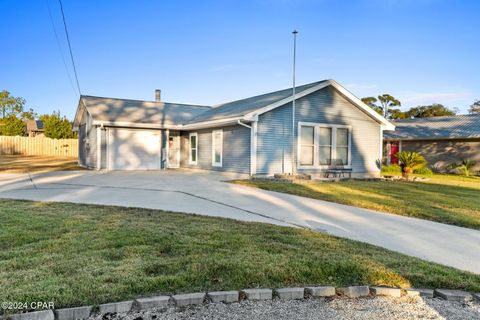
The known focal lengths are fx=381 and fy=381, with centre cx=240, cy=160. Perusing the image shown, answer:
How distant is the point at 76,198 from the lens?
934 centimetres

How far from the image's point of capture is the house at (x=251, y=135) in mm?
15641

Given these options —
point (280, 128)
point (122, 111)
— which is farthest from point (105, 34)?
point (280, 128)

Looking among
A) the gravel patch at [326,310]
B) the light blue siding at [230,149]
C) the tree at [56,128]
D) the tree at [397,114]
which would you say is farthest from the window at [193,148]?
the tree at [397,114]

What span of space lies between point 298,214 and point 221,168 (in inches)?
381

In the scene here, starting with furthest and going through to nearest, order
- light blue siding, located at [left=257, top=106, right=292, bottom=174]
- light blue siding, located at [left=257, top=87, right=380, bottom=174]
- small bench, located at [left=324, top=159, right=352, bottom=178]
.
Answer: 1. small bench, located at [left=324, top=159, right=352, bottom=178]
2. light blue siding, located at [left=257, top=87, right=380, bottom=174]
3. light blue siding, located at [left=257, top=106, right=292, bottom=174]

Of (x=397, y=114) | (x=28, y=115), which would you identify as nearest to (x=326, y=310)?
(x=397, y=114)

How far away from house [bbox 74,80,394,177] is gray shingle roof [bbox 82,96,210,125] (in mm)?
52

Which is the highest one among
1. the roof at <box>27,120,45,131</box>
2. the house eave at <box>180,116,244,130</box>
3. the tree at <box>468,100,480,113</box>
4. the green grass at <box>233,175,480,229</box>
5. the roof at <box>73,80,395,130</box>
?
the tree at <box>468,100,480,113</box>

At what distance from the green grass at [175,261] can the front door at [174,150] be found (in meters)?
14.9

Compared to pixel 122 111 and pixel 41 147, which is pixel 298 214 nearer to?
pixel 122 111

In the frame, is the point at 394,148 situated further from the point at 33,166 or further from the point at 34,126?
the point at 34,126

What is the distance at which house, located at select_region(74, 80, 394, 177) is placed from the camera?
616 inches

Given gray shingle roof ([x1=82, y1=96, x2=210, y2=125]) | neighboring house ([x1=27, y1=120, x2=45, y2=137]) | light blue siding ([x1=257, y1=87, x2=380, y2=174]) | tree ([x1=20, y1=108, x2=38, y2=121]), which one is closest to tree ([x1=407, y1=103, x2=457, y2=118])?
light blue siding ([x1=257, y1=87, x2=380, y2=174])

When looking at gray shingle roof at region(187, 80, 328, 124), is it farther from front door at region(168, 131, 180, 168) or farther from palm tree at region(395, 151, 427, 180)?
palm tree at region(395, 151, 427, 180)
